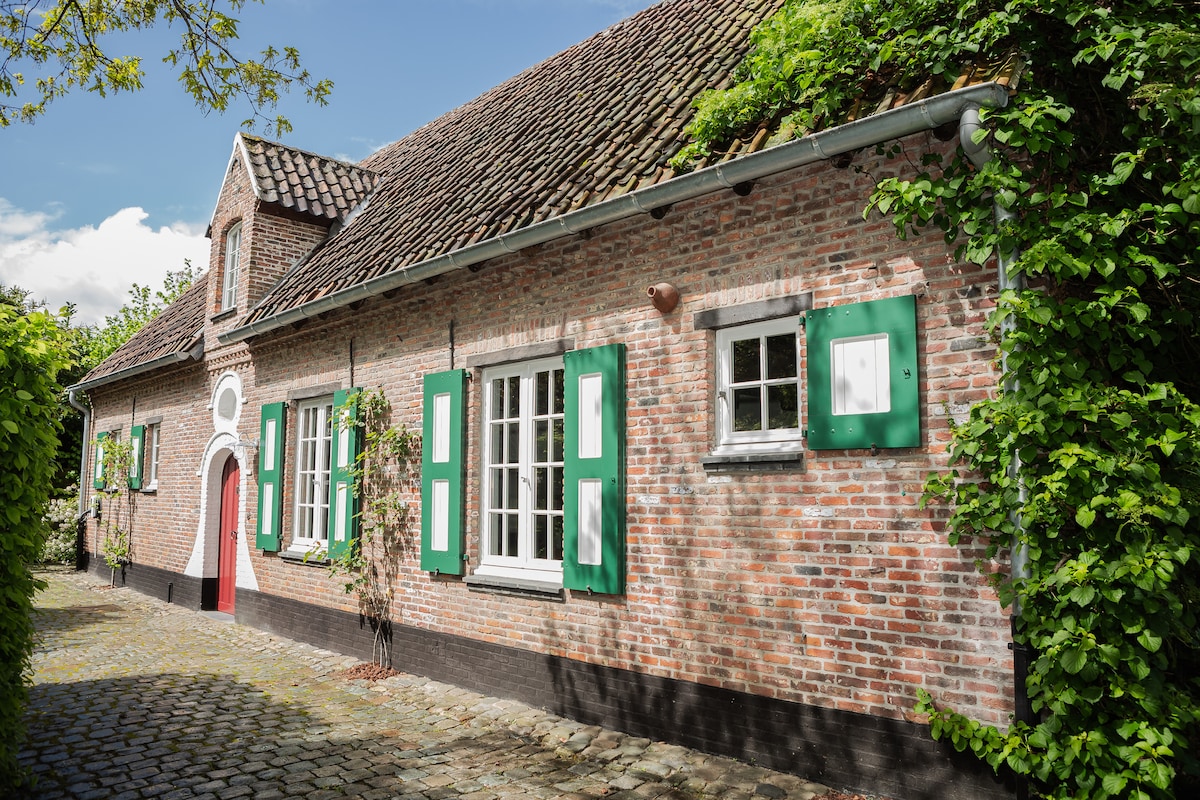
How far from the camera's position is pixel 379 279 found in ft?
24.7

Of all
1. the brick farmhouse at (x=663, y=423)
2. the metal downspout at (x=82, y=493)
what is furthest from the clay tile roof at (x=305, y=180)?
the metal downspout at (x=82, y=493)

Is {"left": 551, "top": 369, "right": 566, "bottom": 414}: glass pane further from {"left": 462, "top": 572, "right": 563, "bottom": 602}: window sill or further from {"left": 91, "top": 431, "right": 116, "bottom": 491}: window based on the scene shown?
{"left": 91, "top": 431, "right": 116, "bottom": 491}: window

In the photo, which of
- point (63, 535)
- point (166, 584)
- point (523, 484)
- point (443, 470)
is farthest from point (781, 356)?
point (63, 535)

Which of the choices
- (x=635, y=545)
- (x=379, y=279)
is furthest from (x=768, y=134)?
(x=379, y=279)

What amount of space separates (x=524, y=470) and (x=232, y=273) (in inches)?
307

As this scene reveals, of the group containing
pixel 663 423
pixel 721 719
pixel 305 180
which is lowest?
pixel 721 719

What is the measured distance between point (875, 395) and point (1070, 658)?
5.37 feet

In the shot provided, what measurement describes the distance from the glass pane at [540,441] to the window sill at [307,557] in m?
3.54

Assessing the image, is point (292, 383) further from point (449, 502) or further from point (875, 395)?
point (875, 395)

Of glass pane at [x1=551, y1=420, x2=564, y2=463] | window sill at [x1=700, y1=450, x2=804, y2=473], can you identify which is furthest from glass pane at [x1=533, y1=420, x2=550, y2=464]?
window sill at [x1=700, y1=450, x2=804, y2=473]

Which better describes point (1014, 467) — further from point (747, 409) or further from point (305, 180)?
point (305, 180)

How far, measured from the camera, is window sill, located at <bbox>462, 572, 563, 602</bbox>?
6082mm

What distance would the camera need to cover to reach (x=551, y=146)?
782cm

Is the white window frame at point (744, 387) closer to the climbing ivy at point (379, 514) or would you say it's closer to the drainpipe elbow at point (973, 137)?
the drainpipe elbow at point (973, 137)
